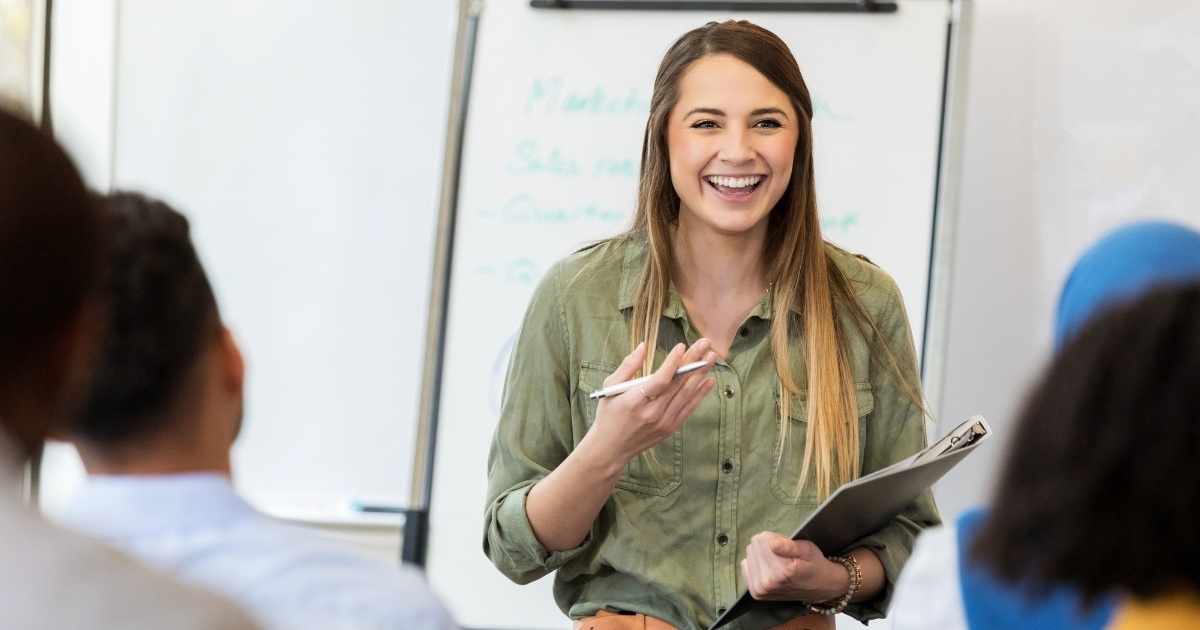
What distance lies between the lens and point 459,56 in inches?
91.2

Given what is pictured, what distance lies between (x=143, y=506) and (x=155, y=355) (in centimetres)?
11

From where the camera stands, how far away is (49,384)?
2.13ft

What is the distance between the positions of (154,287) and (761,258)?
3.29 ft

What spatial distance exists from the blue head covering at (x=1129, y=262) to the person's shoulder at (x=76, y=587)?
791 mm

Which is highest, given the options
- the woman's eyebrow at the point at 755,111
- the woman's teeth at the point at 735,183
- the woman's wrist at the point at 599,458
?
the woman's eyebrow at the point at 755,111

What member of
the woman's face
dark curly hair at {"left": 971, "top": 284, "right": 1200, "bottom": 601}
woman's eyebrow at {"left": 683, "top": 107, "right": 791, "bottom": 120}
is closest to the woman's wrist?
the woman's face

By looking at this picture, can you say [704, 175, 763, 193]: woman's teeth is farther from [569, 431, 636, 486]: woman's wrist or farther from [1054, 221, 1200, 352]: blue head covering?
[1054, 221, 1200, 352]: blue head covering

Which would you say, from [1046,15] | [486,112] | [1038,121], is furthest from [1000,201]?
[486,112]

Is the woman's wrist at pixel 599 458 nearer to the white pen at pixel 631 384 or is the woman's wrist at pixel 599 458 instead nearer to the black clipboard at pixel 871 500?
the white pen at pixel 631 384

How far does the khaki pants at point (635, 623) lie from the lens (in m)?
1.51

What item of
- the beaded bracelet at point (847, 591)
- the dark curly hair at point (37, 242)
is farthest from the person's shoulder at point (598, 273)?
the dark curly hair at point (37, 242)

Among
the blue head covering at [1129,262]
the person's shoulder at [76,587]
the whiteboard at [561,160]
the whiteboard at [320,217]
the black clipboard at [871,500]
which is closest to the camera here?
the person's shoulder at [76,587]

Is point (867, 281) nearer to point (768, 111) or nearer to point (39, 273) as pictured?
point (768, 111)

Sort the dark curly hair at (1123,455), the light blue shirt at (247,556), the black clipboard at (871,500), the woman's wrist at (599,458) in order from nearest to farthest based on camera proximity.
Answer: the dark curly hair at (1123,455)
the light blue shirt at (247,556)
the black clipboard at (871,500)
the woman's wrist at (599,458)
